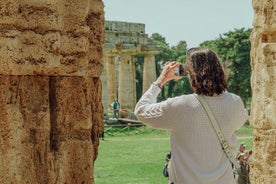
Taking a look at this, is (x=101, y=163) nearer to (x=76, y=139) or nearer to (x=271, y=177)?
(x=271, y=177)

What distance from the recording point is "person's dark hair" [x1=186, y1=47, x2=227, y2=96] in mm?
3662

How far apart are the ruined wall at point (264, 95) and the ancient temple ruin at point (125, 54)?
3238 centimetres

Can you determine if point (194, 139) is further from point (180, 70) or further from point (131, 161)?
point (131, 161)

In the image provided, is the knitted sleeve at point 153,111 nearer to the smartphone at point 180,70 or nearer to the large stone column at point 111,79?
the smartphone at point 180,70

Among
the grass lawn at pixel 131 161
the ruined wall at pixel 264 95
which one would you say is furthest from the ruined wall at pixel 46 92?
the grass lawn at pixel 131 161

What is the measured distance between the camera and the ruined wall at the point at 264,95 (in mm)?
5438

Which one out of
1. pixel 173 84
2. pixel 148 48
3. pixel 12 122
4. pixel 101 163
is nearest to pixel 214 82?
pixel 12 122

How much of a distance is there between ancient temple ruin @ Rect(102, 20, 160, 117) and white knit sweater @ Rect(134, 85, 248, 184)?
3433 centimetres

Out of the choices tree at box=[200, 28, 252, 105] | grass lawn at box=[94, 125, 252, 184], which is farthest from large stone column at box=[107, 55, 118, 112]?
grass lawn at box=[94, 125, 252, 184]

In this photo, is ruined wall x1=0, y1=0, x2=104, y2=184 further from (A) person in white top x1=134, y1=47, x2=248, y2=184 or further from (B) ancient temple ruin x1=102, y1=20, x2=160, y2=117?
(B) ancient temple ruin x1=102, y1=20, x2=160, y2=117

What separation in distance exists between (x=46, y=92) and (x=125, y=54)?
118ft

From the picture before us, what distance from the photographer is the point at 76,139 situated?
411cm

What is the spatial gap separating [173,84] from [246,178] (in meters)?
51.4

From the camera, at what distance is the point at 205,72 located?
12.0 ft
